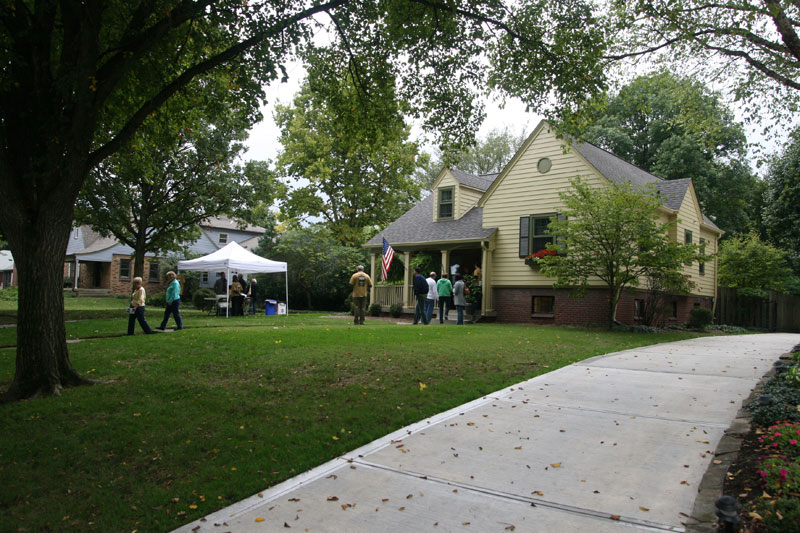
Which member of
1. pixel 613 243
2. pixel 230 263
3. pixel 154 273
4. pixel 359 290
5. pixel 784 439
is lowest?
pixel 784 439

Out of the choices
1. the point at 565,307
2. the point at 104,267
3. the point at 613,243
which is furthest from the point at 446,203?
the point at 104,267

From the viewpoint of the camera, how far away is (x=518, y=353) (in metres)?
10.2

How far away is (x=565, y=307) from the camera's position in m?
19.0

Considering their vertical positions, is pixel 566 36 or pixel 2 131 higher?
pixel 566 36

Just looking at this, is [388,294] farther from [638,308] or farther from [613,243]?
[613,243]

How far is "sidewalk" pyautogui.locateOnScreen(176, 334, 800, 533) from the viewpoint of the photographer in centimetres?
370

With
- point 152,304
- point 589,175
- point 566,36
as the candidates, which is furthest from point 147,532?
point 152,304

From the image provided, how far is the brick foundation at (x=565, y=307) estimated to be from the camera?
1847 cm

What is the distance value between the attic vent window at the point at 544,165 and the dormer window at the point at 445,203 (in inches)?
181

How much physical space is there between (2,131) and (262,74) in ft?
12.2

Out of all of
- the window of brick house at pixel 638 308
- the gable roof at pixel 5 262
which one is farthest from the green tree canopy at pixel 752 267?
the gable roof at pixel 5 262

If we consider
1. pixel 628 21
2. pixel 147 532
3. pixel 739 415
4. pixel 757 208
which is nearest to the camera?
pixel 147 532

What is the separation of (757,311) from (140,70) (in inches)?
1050

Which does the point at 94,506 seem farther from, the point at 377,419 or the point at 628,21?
the point at 628,21
